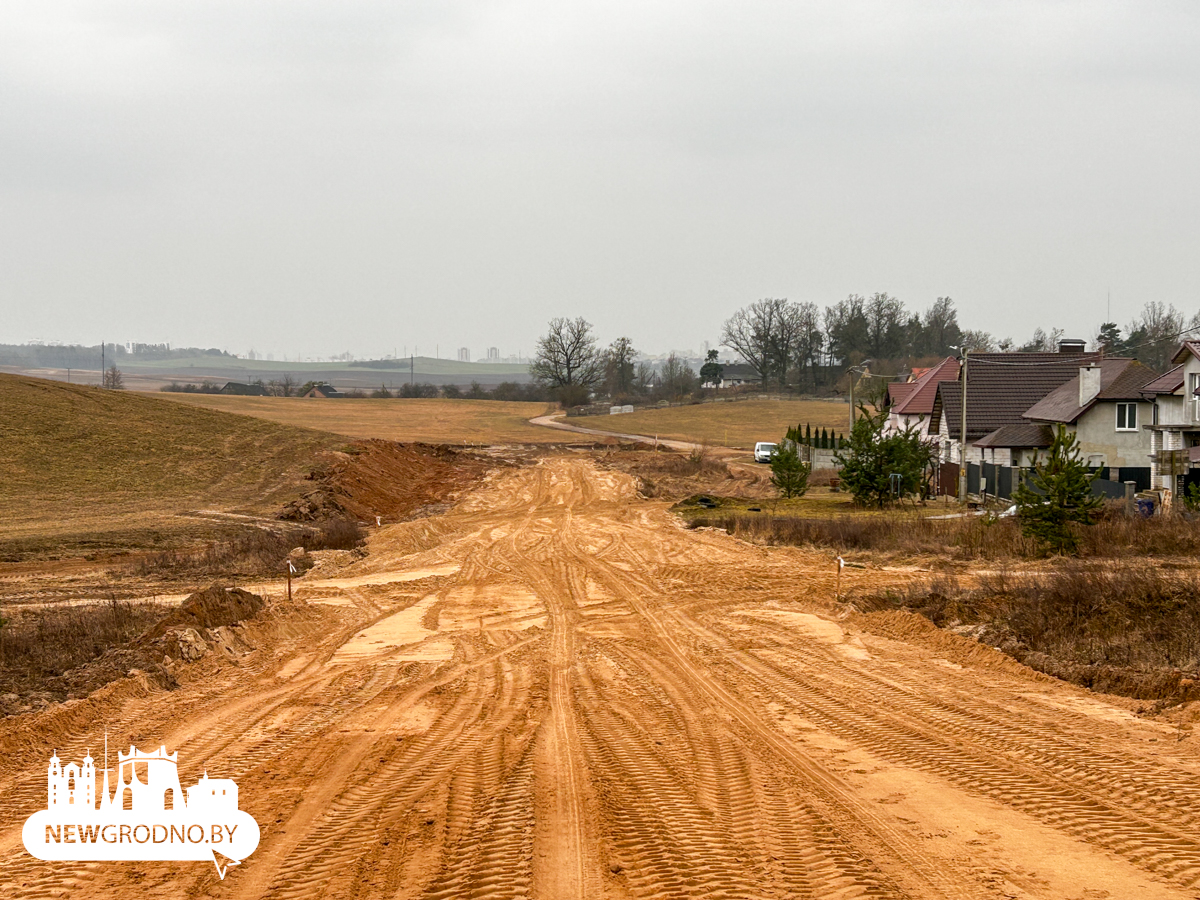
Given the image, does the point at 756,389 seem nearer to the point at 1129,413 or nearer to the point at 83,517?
the point at 1129,413

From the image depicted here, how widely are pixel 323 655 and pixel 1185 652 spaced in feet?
40.8

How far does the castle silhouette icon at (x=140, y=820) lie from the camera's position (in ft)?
23.6

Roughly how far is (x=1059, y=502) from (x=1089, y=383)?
861 inches

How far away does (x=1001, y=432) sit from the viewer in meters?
45.2

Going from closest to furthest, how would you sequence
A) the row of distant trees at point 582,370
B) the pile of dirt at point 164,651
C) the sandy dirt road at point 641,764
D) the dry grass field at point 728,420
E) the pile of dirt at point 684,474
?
1. the sandy dirt road at point 641,764
2. the pile of dirt at point 164,651
3. the pile of dirt at point 684,474
4. the dry grass field at point 728,420
5. the row of distant trees at point 582,370

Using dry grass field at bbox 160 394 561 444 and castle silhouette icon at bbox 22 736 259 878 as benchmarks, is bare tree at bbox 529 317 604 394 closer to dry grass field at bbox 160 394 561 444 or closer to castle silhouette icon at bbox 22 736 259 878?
dry grass field at bbox 160 394 561 444

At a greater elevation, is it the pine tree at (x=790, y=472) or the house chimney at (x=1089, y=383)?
the house chimney at (x=1089, y=383)

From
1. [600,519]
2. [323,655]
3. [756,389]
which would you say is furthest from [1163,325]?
[323,655]

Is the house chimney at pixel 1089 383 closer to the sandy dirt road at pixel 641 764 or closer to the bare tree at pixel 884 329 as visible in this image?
the sandy dirt road at pixel 641 764

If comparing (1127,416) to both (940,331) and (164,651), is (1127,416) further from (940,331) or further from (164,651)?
(940,331)

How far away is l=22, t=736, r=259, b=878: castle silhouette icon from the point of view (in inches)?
284

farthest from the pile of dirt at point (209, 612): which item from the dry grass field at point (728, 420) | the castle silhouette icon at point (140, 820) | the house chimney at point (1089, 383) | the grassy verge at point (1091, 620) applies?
the dry grass field at point (728, 420)

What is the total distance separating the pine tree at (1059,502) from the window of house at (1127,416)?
20532 millimetres

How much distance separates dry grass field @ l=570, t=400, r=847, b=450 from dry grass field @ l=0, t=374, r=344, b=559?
41.6m
